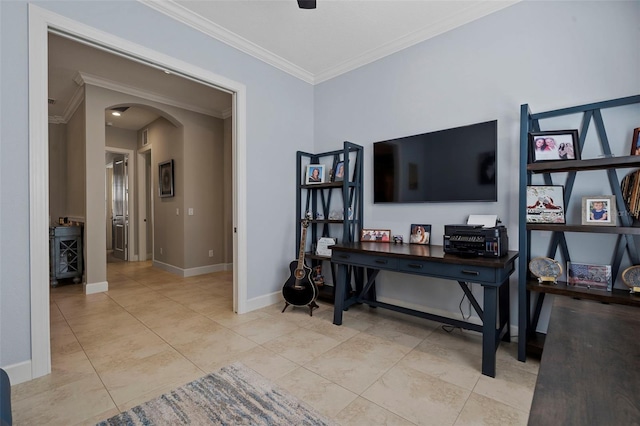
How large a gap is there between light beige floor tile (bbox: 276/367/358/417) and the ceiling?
286 cm

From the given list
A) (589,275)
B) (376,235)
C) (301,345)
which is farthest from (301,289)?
(589,275)

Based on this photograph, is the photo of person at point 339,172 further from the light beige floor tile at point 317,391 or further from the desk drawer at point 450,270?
the light beige floor tile at point 317,391

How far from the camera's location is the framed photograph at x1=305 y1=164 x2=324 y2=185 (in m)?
3.58

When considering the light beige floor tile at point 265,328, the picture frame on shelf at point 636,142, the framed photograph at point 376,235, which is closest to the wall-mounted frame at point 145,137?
the light beige floor tile at point 265,328

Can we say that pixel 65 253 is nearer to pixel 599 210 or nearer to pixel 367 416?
pixel 367 416

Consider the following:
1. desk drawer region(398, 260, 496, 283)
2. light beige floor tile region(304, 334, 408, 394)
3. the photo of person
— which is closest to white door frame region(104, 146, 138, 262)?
the photo of person

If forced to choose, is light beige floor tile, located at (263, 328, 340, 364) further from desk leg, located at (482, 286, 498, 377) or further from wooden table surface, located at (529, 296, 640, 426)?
wooden table surface, located at (529, 296, 640, 426)

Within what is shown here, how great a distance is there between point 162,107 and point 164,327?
3399 mm

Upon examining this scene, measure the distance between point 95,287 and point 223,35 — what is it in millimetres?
3526

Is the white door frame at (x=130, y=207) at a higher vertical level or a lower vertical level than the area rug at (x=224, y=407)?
higher

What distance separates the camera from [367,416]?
1545 mm

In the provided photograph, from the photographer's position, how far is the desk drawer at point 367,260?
2424 millimetres

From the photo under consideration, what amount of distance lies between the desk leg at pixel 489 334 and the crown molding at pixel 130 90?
15.9 feet

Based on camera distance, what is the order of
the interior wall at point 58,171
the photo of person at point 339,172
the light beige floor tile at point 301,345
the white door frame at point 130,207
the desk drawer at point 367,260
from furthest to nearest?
the white door frame at point 130,207
the interior wall at point 58,171
the photo of person at point 339,172
the desk drawer at point 367,260
the light beige floor tile at point 301,345
